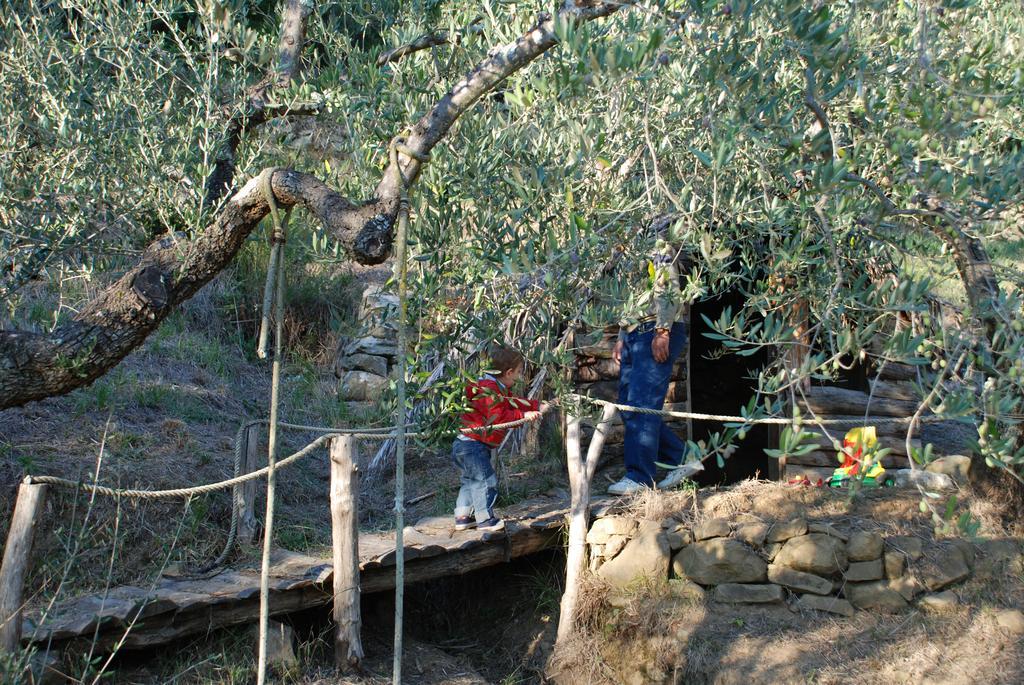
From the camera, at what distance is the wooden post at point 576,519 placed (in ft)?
21.8

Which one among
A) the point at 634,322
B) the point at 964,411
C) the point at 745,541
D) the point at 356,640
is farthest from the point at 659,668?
the point at 964,411

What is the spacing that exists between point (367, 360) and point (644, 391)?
3.85 metres

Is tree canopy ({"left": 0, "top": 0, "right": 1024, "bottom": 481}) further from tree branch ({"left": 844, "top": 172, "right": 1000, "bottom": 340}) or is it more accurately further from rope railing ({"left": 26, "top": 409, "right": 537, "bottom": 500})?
rope railing ({"left": 26, "top": 409, "right": 537, "bottom": 500})

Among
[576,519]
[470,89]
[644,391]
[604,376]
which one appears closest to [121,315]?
[470,89]

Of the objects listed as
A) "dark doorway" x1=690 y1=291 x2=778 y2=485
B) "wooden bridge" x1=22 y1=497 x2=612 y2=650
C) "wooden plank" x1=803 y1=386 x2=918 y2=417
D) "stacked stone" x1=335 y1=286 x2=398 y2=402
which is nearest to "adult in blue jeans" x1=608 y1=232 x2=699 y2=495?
"wooden bridge" x1=22 y1=497 x2=612 y2=650

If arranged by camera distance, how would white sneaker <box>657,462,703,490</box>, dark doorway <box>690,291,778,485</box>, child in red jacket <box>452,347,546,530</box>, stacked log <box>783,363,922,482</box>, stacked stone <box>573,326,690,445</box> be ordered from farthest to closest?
dark doorway <box>690,291,778,485</box> < stacked stone <box>573,326,690,445</box> < stacked log <box>783,363,922,482</box> < white sneaker <box>657,462,703,490</box> < child in red jacket <box>452,347,546,530</box>

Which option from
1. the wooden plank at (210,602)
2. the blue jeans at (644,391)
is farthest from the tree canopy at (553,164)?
the blue jeans at (644,391)

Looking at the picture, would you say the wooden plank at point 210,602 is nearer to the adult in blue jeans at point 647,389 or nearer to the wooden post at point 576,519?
the wooden post at point 576,519

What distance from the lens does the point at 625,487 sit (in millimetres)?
7227

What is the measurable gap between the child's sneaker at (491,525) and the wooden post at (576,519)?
0.48 meters

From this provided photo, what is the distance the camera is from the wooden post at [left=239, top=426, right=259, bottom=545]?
6.44 metres

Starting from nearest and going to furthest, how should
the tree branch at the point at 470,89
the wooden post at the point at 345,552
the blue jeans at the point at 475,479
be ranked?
the tree branch at the point at 470,89 → the wooden post at the point at 345,552 → the blue jeans at the point at 475,479

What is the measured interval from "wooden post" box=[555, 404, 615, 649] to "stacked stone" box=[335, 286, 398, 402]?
3.33m

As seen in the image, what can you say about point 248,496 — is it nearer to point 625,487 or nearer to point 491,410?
point 491,410
